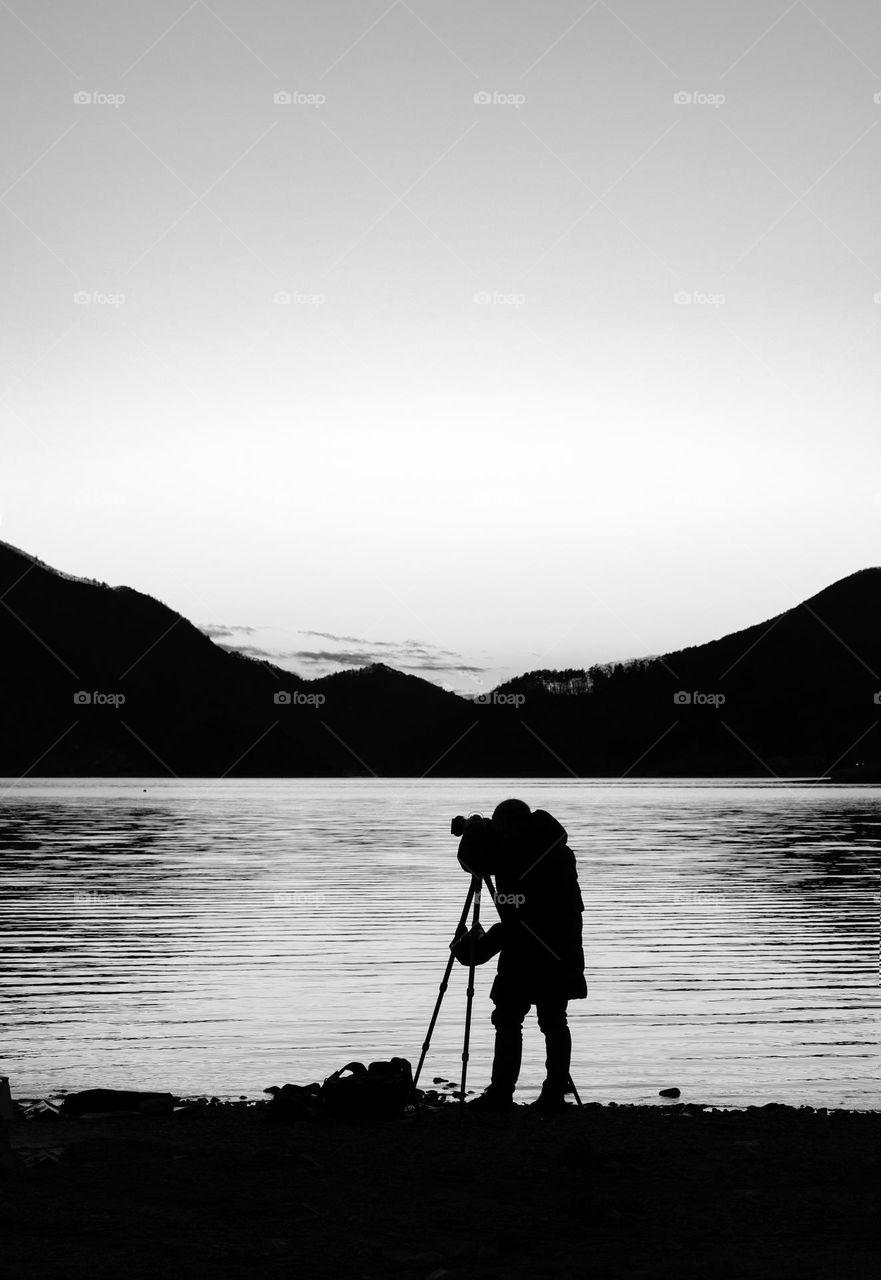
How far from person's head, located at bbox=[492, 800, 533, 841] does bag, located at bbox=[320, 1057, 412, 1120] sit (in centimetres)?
194

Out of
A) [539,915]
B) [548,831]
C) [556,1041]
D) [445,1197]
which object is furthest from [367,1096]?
[548,831]

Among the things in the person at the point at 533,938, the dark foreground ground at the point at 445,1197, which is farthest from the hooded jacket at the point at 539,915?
the dark foreground ground at the point at 445,1197

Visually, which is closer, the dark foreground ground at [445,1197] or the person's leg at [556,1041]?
the dark foreground ground at [445,1197]

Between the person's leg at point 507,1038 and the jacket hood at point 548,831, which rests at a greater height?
the jacket hood at point 548,831

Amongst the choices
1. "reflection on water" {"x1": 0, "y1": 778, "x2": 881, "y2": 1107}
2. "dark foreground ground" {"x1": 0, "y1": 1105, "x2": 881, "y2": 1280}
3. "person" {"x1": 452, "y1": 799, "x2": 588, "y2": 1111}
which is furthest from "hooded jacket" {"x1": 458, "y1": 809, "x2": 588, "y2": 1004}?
"reflection on water" {"x1": 0, "y1": 778, "x2": 881, "y2": 1107}

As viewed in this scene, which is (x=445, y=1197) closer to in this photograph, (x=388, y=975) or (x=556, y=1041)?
(x=556, y=1041)

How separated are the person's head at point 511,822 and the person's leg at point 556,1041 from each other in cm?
130

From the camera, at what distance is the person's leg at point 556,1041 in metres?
10.2

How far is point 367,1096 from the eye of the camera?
9758mm

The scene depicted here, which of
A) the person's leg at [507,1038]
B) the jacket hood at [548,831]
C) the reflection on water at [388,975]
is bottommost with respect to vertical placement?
the reflection on water at [388,975]

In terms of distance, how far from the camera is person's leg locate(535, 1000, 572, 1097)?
1023cm

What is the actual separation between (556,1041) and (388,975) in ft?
30.7

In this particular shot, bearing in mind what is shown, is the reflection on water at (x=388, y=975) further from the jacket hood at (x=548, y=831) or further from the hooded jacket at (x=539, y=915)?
the jacket hood at (x=548, y=831)

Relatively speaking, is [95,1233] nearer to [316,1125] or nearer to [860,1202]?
[316,1125]
